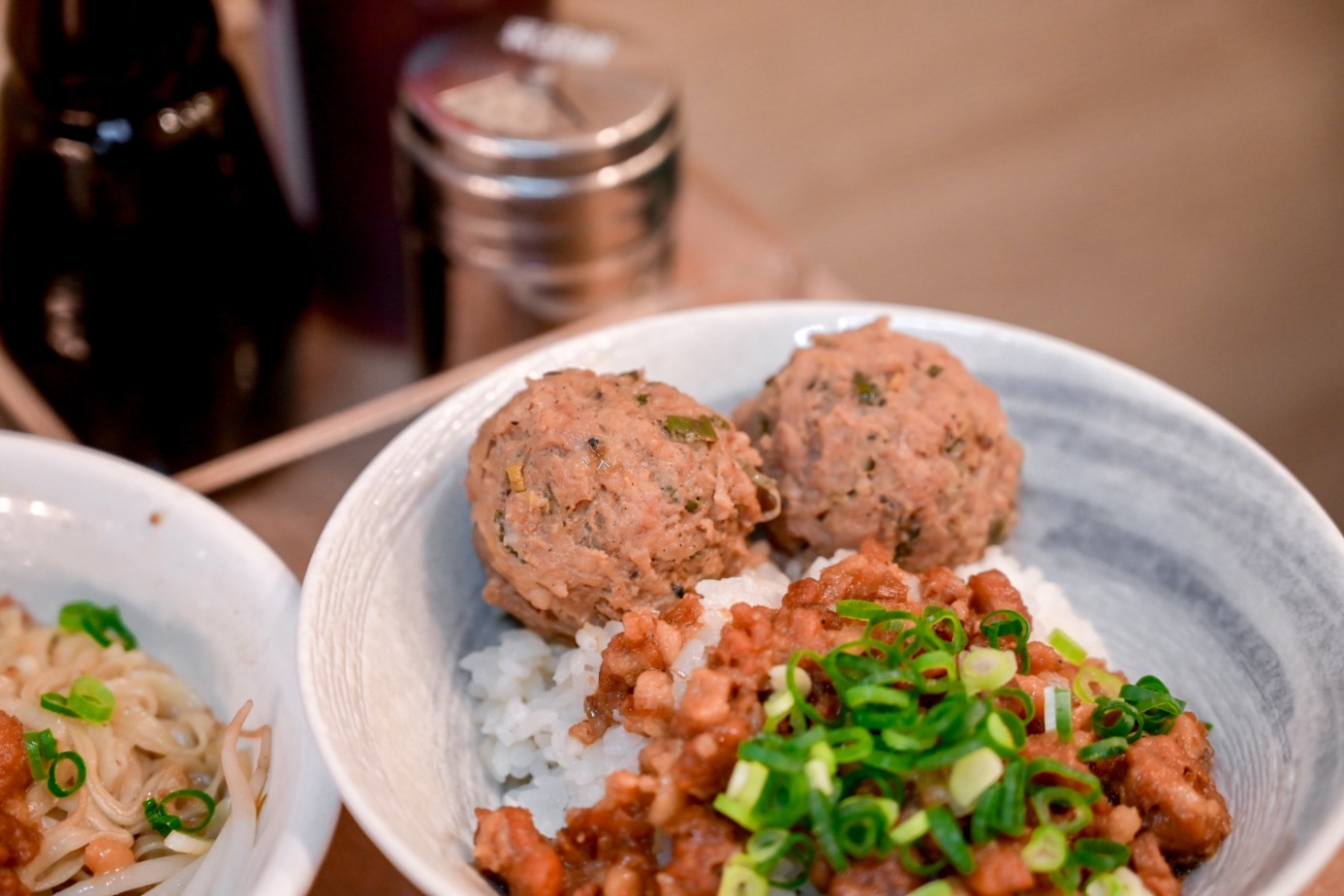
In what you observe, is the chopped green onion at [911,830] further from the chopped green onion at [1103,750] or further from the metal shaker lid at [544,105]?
the metal shaker lid at [544,105]

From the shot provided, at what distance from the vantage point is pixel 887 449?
2.12m

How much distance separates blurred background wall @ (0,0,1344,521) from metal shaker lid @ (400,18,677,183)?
129 cm

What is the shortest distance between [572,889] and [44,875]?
0.87 metres

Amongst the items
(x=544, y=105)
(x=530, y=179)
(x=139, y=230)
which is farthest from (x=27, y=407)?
(x=544, y=105)

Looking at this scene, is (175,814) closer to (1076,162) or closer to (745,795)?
(745,795)

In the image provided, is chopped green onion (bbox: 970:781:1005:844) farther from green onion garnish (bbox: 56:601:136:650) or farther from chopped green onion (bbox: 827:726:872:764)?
green onion garnish (bbox: 56:601:136:650)

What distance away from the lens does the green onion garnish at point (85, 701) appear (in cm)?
209

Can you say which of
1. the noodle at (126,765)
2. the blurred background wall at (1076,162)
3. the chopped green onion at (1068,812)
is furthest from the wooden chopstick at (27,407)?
the blurred background wall at (1076,162)

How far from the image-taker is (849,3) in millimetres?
5766

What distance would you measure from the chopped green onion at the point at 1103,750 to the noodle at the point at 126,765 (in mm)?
1267

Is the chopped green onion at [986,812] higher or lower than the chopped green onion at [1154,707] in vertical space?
higher

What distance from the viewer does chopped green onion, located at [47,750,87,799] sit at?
6.59ft

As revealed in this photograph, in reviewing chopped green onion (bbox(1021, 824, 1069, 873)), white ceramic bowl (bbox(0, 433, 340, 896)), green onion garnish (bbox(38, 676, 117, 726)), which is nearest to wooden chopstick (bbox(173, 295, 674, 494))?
white ceramic bowl (bbox(0, 433, 340, 896))

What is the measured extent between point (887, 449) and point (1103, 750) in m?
0.60
